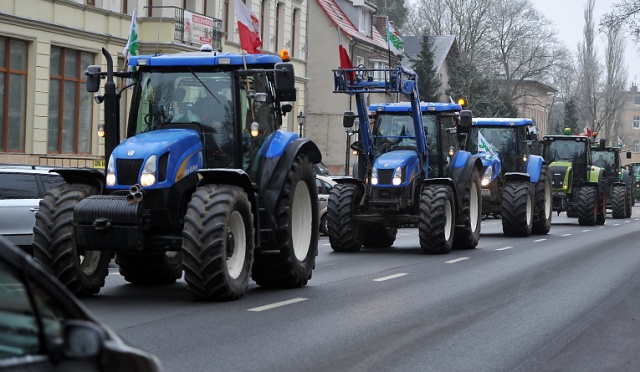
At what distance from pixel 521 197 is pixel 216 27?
50.3ft

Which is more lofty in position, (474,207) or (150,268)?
Result: (474,207)

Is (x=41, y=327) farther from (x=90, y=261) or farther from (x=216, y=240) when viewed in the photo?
(x=90, y=261)

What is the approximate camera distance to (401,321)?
10.8 m

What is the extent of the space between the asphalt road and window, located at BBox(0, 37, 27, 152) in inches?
597

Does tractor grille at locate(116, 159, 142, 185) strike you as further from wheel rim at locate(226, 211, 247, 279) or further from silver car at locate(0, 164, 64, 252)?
silver car at locate(0, 164, 64, 252)

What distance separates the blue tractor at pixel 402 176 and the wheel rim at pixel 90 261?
8.38 metres

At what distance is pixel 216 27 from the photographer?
3822cm

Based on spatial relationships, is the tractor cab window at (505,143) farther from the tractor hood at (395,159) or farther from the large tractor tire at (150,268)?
the large tractor tire at (150,268)

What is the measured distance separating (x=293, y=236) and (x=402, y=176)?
658cm

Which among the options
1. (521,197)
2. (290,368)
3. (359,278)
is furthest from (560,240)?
(290,368)

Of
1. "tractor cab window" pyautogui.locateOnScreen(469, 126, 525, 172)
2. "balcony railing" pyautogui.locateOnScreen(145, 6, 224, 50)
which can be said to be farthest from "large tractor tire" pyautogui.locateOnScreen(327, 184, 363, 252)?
"balcony railing" pyautogui.locateOnScreen(145, 6, 224, 50)

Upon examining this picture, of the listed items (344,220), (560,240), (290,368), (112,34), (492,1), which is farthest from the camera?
(492,1)

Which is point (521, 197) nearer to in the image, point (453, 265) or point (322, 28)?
point (453, 265)

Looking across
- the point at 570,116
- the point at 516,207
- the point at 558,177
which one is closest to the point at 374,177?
the point at 516,207
